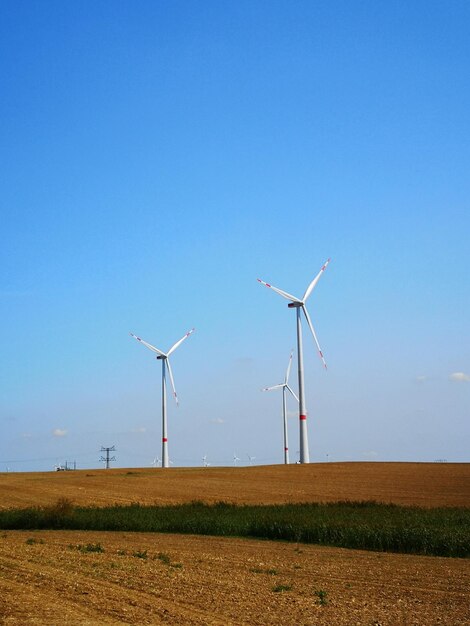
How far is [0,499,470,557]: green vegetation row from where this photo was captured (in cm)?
3076

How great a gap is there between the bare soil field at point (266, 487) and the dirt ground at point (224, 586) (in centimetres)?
2481

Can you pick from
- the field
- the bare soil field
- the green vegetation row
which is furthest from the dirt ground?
the bare soil field

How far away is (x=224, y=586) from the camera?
70.6 feet

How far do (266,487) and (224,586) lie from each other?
155 feet

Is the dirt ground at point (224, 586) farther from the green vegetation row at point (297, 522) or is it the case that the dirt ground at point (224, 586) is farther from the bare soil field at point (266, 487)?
the bare soil field at point (266, 487)

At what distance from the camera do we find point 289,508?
46.8 m

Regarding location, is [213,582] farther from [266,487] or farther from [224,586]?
[266,487]

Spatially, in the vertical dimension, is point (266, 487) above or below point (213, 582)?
above

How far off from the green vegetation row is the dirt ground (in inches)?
66.6

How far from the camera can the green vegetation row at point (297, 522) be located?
101ft

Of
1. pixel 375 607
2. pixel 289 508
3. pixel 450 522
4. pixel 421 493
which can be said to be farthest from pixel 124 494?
pixel 375 607

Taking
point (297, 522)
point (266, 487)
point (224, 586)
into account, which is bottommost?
point (224, 586)

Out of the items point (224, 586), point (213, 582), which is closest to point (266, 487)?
point (213, 582)

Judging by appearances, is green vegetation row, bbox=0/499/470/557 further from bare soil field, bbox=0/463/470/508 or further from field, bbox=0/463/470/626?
bare soil field, bbox=0/463/470/508
